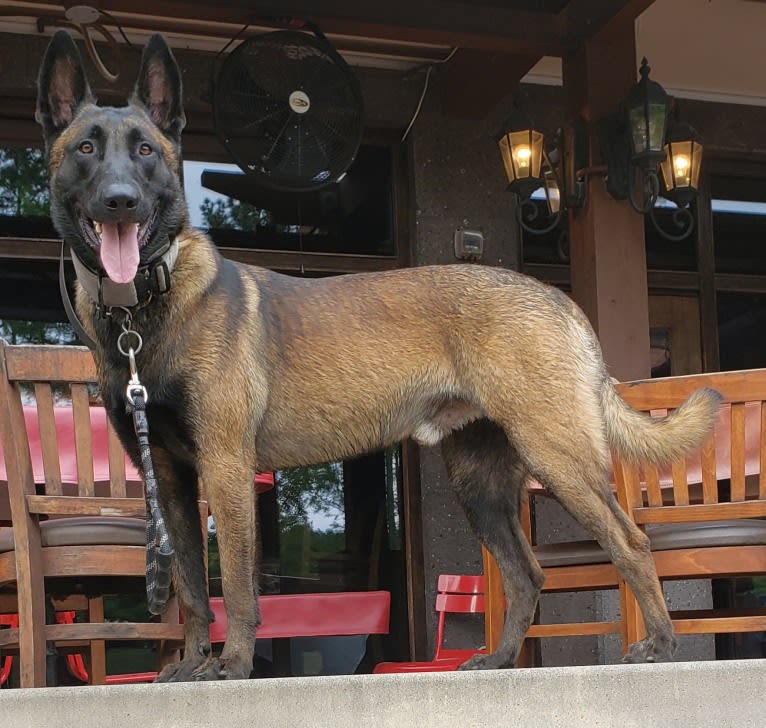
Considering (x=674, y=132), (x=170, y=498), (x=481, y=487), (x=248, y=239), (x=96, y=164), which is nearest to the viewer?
(x=96, y=164)

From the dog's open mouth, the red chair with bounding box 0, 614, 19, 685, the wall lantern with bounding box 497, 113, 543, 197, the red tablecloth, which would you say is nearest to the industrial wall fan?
the wall lantern with bounding box 497, 113, 543, 197

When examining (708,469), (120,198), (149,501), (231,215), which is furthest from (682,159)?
(149,501)

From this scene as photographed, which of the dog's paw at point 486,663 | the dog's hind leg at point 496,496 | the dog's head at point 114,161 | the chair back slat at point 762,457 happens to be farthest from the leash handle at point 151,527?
the chair back slat at point 762,457

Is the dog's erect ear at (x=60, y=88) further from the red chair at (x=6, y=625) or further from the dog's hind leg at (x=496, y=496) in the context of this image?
the red chair at (x=6, y=625)

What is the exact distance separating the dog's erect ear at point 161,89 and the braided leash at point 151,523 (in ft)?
1.98

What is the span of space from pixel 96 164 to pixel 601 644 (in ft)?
13.9

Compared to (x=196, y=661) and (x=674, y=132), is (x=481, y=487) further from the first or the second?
(x=674, y=132)

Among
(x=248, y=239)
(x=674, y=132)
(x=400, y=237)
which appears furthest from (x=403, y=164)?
(x=674, y=132)

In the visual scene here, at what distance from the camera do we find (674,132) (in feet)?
20.5

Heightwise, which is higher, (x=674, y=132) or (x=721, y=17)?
(x=721, y=17)

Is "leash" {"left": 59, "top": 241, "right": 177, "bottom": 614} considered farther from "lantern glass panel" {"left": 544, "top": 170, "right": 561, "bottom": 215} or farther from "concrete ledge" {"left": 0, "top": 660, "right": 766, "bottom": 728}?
"lantern glass panel" {"left": 544, "top": 170, "right": 561, "bottom": 215}

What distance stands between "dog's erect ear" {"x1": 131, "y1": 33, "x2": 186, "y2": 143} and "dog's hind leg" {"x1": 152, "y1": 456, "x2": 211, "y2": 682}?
81 cm

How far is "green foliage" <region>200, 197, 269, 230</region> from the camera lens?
686 cm

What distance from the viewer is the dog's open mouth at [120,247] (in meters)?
2.89
